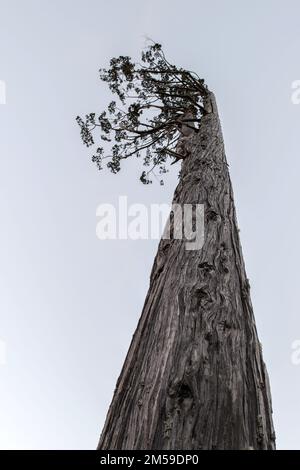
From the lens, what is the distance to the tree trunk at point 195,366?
1565 mm

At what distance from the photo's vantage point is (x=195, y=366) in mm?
1796

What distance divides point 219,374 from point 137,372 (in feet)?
1.38

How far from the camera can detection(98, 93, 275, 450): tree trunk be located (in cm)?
157

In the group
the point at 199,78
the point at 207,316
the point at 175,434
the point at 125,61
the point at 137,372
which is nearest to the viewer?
the point at 175,434

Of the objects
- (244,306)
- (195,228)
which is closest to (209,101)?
(195,228)

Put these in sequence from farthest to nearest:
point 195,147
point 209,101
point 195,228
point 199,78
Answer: point 199,78, point 209,101, point 195,147, point 195,228

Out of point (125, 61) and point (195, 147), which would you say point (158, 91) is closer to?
point (125, 61)

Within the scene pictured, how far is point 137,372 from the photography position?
197cm

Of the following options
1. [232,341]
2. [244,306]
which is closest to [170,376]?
[232,341]

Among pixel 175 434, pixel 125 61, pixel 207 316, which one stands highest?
pixel 125 61

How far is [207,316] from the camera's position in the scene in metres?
2.11
